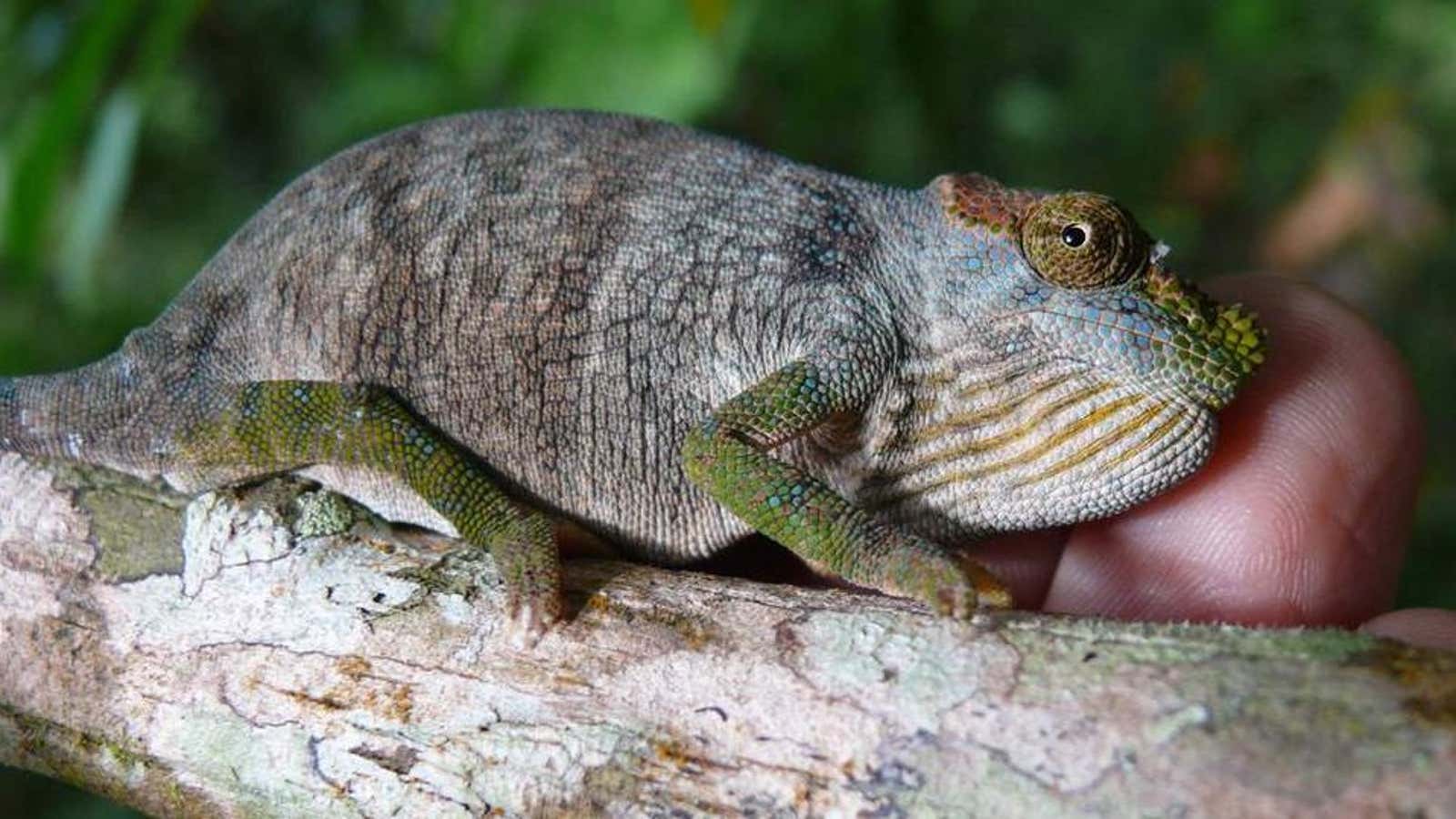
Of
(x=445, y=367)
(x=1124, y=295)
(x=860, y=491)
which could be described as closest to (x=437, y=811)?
(x=445, y=367)

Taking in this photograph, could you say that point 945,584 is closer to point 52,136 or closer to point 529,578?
point 529,578

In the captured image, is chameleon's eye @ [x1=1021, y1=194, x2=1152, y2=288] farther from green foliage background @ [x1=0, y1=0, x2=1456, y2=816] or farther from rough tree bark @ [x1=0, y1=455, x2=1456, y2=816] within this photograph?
green foliage background @ [x1=0, y1=0, x2=1456, y2=816]

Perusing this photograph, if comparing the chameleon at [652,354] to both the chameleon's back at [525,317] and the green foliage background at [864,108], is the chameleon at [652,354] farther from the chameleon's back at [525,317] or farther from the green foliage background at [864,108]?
the green foliage background at [864,108]

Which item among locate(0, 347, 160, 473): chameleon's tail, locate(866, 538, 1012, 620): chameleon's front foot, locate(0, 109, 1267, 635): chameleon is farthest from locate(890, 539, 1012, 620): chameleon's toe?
locate(0, 347, 160, 473): chameleon's tail

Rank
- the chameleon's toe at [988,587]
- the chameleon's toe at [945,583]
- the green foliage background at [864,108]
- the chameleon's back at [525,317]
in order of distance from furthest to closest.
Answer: the green foliage background at [864,108], the chameleon's back at [525,317], the chameleon's toe at [988,587], the chameleon's toe at [945,583]

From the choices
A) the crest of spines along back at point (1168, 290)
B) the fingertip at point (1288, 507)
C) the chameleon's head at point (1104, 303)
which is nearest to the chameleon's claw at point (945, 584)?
the chameleon's head at point (1104, 303)

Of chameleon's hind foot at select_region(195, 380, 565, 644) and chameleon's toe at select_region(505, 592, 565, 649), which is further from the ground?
chameleon's hind foot at select_region(195, 380, 565, 644)

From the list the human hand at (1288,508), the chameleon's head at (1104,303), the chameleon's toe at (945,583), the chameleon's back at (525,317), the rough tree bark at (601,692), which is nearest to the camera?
the rough tree bark at (601,692)
